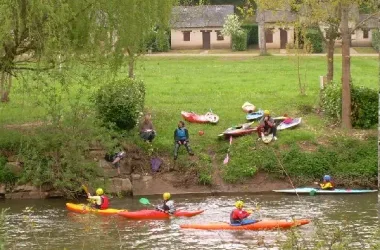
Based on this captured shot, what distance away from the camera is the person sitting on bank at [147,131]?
30.0 m

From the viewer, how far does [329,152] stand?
98.0 ft

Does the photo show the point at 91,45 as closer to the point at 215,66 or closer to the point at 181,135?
the point at 181,135

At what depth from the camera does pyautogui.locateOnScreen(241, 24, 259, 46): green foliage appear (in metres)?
70.4

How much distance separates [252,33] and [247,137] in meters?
41.5

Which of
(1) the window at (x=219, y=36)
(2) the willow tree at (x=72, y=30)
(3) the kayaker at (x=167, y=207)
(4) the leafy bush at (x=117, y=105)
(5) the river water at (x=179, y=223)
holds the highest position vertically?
(2) the willow tree at (x=72, y=30)

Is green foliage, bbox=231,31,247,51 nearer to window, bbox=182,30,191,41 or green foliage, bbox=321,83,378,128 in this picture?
window, bbox=182,30,191,41

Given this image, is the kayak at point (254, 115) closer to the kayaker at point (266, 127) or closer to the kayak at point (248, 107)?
the kayak at point (248, 107)

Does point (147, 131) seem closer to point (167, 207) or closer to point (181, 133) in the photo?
point (181, 133)

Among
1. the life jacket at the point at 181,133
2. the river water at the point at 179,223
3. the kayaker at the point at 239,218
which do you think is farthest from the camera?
the life jacket at the point at 181,133

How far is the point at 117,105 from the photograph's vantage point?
29.6m

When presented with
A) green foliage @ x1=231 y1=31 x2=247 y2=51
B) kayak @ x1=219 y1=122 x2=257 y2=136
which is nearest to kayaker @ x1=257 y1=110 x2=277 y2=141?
kayak @ x1=219 y1=122 x2=257 y2=136

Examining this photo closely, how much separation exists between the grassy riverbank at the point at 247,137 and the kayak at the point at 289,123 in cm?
24

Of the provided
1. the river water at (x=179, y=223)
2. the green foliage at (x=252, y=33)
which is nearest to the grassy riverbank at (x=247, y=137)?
the river water at (x=179, y=223)

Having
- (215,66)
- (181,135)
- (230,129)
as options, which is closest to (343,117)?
(230,129)
